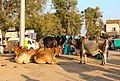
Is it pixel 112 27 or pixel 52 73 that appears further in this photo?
pixel 112 27

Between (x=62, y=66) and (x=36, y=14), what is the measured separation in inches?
772

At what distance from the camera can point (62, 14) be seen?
209ft

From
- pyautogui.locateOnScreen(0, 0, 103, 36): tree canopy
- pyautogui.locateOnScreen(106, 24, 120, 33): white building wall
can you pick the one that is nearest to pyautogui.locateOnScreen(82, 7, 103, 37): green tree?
pyautogui.locateOnScreen(0, 0, 103, 36): tree canopy

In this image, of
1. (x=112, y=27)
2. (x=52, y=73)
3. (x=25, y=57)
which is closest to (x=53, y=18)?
(x=25, y=57)

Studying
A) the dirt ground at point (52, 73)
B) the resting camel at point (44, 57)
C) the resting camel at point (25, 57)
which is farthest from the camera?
the resting camel at point (25, 57)

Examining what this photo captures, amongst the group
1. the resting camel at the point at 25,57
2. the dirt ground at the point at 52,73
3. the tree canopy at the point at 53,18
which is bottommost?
the dirt ground at the point at 52,73

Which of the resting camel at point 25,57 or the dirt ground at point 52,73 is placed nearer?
the dirt ground at point 52,73

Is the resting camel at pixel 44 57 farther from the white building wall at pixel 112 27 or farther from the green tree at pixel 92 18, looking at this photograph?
the white building wall at pixel 112 27

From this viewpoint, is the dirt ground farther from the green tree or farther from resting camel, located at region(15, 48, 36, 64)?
the green tree

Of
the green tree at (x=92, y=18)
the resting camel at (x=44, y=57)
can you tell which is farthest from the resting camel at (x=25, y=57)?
the green tree at (x=92, y=18)

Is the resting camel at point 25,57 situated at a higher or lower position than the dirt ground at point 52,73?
higher

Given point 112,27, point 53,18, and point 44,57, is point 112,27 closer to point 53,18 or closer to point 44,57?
point 53,18

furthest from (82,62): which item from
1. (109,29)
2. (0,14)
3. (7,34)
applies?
(109,29)

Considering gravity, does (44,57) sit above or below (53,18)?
below
